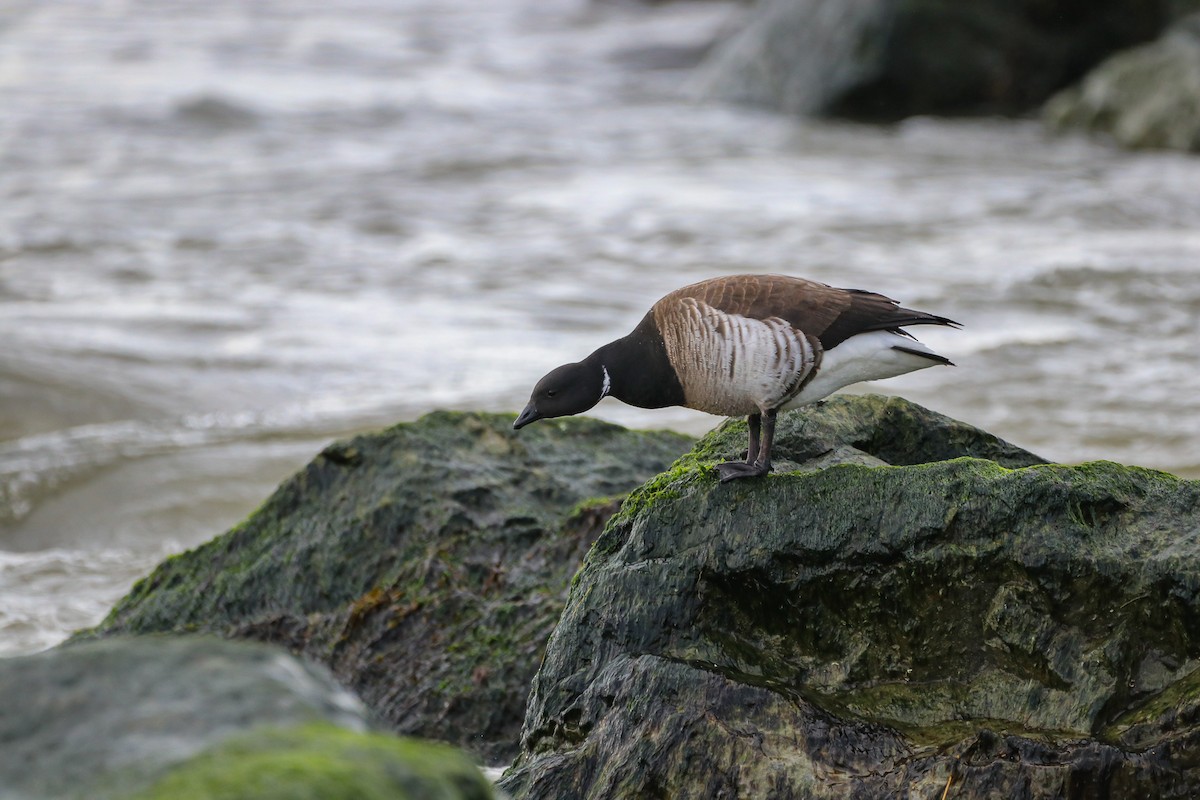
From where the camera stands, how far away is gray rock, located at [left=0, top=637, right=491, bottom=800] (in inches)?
90.1

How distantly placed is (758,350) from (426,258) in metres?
9.93

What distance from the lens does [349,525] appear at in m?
5.66

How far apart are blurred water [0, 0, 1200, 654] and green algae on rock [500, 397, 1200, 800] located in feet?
12.7

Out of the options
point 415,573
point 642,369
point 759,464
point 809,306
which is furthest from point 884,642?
point 415,573

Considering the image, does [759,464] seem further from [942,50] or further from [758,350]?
[942,50]

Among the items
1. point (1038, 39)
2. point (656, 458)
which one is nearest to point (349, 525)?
point (656, 458)

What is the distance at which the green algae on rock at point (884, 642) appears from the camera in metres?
3.70

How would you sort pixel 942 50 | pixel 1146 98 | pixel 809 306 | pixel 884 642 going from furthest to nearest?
pixel 942 50
pixel 1146 98
pixel 809 306
pixel 884 642

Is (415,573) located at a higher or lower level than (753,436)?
lower

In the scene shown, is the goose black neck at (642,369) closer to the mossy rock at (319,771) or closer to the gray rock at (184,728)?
the gray rock at (184,728)

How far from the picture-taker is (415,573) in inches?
219

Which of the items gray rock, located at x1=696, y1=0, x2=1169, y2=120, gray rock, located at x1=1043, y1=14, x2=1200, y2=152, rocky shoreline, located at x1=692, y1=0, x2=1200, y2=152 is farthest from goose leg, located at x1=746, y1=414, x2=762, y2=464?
gray rock, located at x1=696, y1=0, x2=1169, y2=120

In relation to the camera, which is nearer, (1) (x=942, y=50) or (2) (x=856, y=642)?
(2) (x=856, y=642)

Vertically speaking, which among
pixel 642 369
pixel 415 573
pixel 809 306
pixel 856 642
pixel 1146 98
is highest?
pixel 1146 98
